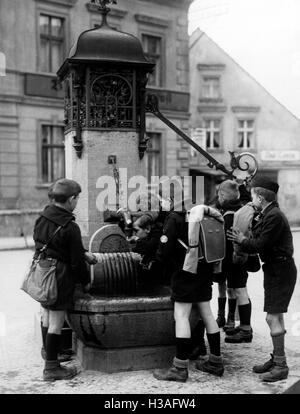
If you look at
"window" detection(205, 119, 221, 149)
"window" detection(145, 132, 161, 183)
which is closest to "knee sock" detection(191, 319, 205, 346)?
"window" detection(145, 132, 161, 183)

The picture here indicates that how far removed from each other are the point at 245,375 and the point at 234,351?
743 millimetres

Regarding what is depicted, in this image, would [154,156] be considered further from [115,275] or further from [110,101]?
[115,275]

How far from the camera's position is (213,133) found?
97.4 ft

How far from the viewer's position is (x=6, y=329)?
22.1 ft

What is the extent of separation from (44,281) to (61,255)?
0.24 metres

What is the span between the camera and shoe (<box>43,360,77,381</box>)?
15.5ft

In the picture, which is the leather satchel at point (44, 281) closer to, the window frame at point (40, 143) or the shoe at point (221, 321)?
the shoe at point (221, 321)

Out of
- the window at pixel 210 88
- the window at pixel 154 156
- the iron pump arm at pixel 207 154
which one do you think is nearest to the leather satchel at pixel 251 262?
the iron pump arm at pixel 207 154

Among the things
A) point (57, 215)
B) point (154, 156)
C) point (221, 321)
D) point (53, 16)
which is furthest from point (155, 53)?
point (57, 215)

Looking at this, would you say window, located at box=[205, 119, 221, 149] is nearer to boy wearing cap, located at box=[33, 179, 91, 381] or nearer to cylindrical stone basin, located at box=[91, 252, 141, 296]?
cylindrical stone basin, located at box=[91, 252, 141, 296]

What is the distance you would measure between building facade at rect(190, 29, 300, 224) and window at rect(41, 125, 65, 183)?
10191 millimetres

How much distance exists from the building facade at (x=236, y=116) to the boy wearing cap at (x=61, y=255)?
2487 centimetres
